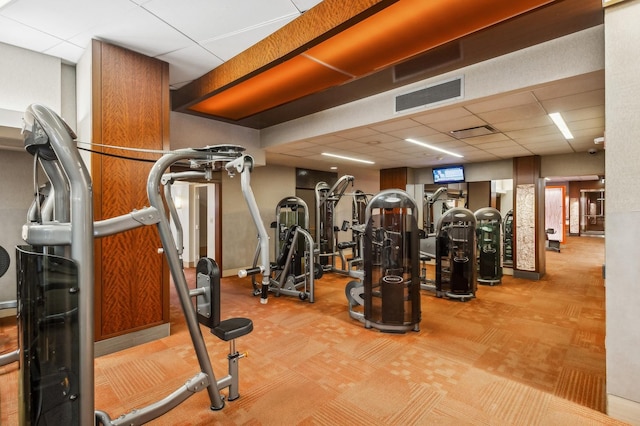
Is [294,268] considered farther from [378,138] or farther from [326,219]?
[378,138]

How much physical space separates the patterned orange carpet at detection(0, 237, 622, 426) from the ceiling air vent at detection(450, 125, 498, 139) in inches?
110

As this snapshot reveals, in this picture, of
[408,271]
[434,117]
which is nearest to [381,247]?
[408,271]

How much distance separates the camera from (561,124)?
4523mm

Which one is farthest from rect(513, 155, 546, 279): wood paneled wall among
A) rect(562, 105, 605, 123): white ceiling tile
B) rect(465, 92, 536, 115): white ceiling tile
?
rect(465, 92, 536, 115): white ceiling tile

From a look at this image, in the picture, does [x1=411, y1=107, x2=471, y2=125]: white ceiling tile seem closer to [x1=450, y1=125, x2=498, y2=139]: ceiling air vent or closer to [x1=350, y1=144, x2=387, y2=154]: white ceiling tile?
[x1=450, y1=125, x2=498, y2=139]: ceiling air vent

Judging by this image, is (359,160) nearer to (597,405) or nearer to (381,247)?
(381,247)

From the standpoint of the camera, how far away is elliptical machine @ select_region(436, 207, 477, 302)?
5305mm

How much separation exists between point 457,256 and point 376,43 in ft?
12.7

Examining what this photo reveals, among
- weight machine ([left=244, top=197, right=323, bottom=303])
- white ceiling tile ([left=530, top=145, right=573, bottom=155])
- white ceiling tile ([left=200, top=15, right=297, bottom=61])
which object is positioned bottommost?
weight machine ([left=244, top=197, right=323, bottom=303])

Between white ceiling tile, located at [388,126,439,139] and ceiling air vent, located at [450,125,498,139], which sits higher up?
white ceiling tile, located at [388,126,439,139]

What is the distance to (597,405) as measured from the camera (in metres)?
2.40

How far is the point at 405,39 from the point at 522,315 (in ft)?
13.7

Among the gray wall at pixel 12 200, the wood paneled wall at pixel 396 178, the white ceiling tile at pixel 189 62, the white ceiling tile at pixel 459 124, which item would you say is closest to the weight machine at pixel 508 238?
the wood paneled wall at pixel 396 178

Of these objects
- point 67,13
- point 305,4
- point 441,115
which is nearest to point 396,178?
point 441,115
